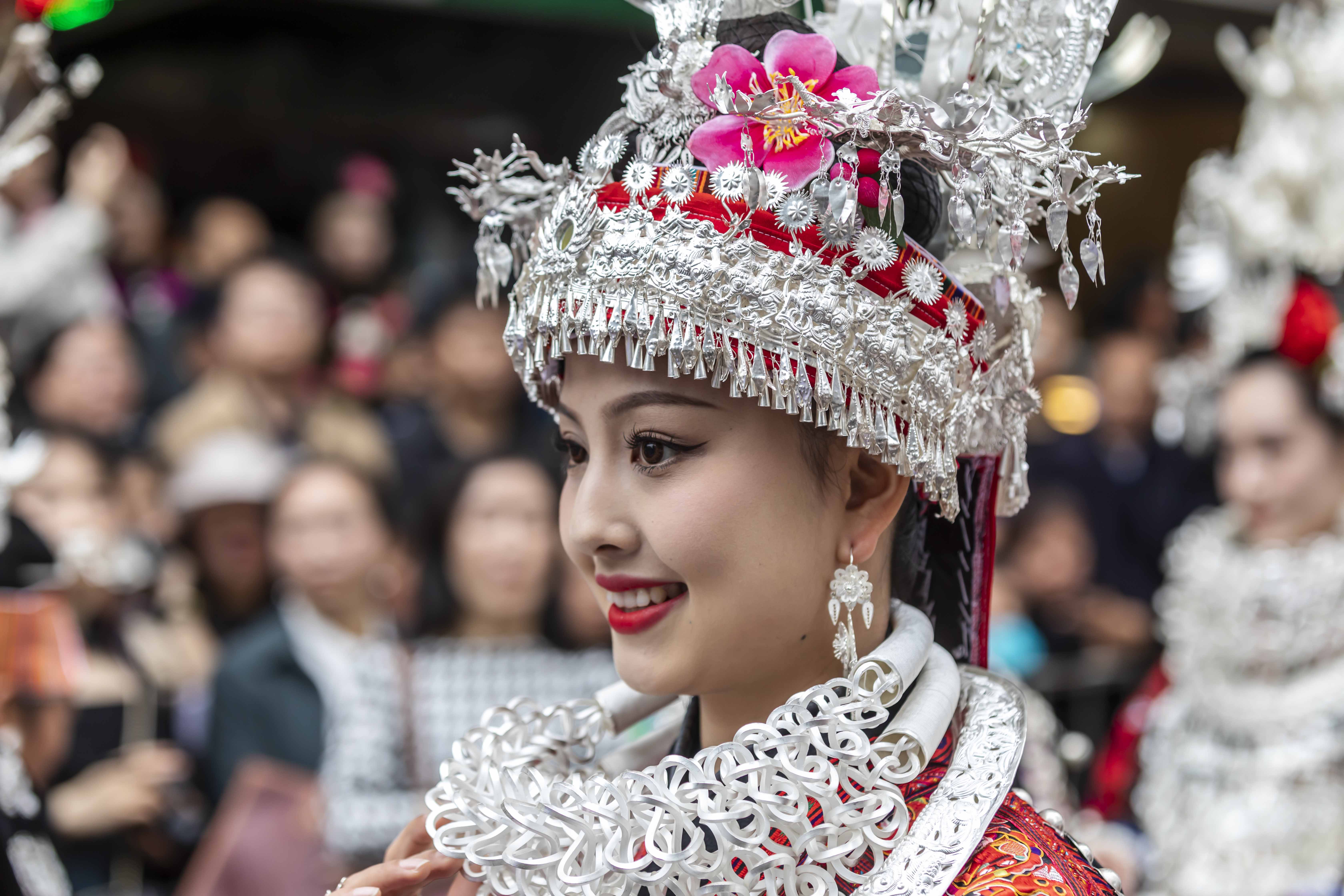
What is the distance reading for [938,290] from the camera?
1623 mm

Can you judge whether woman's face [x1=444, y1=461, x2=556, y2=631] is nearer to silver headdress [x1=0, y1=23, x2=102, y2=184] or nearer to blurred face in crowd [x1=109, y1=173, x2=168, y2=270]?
silver headdress [x1=0, y1=23, x2=102, y2=184]

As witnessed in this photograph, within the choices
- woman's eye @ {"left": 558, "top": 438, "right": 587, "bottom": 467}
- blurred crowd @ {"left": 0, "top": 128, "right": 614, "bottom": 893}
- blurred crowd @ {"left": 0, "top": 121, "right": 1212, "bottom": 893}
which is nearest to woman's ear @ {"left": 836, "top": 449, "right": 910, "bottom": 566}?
woman's eye @ {"left": 558, "top": 438, "right": 587, "bottom": 467}

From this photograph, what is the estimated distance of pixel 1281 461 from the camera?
4.06 metres

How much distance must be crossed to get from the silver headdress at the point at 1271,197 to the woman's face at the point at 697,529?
3.05m

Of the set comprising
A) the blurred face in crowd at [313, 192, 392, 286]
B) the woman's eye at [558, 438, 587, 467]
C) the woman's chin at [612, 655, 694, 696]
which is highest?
the blurred face in crowd at [313, 192, 392, 286]

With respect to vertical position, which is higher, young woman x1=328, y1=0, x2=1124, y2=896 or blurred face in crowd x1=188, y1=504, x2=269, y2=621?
young woman x1=328, y1=0, x2=1124, y2=896

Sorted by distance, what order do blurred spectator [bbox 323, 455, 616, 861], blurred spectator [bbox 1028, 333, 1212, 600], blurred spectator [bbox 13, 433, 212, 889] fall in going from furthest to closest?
blurred spectator [bbox 1028, 333, 1212, 600]
blurred spectator [bbox 13, 433, 212, 889]
blurred spectator [bbox 323, 455, 616, 861]

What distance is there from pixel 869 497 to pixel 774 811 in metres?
0.43

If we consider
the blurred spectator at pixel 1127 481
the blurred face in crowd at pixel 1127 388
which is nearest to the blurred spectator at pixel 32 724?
the blurred spectator at pixel 1127 481

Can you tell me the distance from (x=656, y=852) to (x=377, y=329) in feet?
15.3

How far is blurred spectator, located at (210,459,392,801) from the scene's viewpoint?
143 inches

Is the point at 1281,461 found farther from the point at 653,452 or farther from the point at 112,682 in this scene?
the point at 112,682

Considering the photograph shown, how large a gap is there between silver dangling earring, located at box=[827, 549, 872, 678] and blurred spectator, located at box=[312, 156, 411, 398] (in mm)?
4176

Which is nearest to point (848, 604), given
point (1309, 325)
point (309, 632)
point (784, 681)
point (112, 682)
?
point (784, 681)
